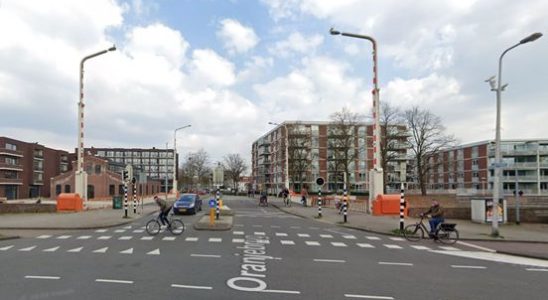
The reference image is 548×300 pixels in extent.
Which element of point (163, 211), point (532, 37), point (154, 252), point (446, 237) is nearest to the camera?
point (154, 252)

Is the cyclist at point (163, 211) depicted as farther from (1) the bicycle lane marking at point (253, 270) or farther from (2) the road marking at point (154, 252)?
(2) the road marking at point (154, 252)

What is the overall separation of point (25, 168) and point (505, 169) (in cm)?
9344

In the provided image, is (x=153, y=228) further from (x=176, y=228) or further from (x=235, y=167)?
(x=235, y=167)

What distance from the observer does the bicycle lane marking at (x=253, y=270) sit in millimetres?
8641

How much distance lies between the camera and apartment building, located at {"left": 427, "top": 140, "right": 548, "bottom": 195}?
311ft

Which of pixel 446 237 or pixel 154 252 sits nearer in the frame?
pixel 154 252

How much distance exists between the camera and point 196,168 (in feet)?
367

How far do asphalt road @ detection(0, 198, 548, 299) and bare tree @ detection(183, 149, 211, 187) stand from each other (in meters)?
95.8

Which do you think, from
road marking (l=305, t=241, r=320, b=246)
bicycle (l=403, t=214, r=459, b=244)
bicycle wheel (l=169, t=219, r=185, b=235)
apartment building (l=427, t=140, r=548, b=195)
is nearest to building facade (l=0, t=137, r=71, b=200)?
apartment building (l=427, t=140, r=548, b=195)

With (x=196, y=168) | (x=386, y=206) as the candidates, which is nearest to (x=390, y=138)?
(x=386, y=206)

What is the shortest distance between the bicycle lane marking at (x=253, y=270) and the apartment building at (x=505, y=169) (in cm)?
7440

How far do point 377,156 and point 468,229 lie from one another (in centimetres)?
678

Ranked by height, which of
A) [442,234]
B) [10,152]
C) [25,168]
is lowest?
[442,234]

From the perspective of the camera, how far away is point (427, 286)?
30.3 ft
